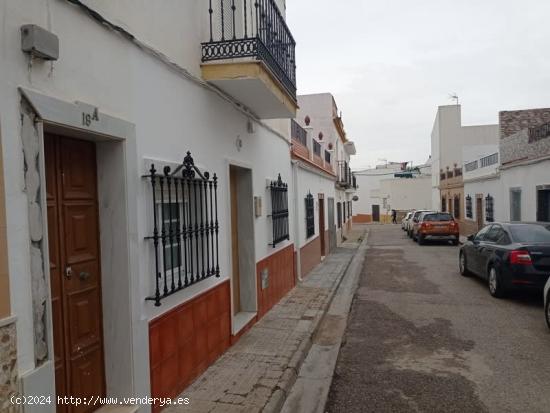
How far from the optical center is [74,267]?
10.7 ft

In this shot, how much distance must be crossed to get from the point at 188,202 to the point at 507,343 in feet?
15.1

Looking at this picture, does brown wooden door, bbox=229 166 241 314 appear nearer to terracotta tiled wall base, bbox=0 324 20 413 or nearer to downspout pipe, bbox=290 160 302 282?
downspout pipe, bbox=290 160 302 282

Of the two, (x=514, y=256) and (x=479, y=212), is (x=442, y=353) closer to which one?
(x=514, y=256)

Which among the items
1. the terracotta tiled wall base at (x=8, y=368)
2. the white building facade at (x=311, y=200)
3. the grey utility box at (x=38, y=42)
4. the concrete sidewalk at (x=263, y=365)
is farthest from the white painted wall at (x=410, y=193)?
the terracotta tiled wall base at (x=8, y=368)

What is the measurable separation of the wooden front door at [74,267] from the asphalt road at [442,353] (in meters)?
2.25

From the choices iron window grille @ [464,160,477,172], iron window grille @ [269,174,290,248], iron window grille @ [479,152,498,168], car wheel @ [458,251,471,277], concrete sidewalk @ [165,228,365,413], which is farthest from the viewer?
iron window grille @ [464,160,477,172]

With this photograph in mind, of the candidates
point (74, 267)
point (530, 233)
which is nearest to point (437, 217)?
point (530, 233)

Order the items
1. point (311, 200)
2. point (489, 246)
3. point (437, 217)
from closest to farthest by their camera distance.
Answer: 1. point (489, 246)
2. point (311, 200)
3. point (437, 217)

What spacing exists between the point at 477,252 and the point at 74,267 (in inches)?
365

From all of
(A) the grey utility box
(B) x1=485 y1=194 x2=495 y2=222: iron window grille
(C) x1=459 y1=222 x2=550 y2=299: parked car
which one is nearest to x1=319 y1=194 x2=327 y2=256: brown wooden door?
(C) x1=459 y1=222 x2=550 y2=299: parked car

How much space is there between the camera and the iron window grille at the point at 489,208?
769 inches

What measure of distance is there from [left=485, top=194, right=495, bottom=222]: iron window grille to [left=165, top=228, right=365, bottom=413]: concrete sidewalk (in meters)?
13.6

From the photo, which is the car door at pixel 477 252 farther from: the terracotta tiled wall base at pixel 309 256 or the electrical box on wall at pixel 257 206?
the electrical box on wall at pixel 257 206

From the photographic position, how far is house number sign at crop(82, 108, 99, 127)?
3.04 m
